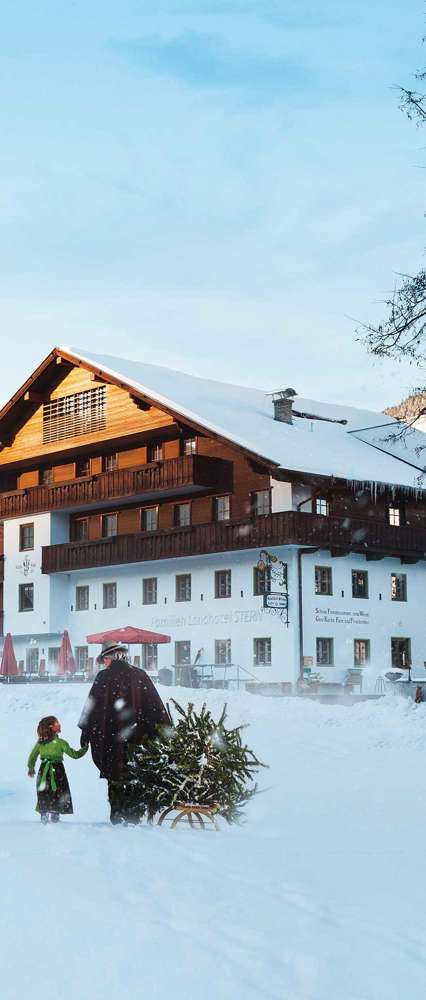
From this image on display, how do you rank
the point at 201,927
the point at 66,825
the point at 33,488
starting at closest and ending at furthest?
the point at 201,927, the point at 66,825, the point at 33,488

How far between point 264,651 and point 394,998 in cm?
3639

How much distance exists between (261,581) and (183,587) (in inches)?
166

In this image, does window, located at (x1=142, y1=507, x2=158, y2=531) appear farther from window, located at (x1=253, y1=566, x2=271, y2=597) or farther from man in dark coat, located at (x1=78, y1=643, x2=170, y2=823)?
man in dark coat, located at (x1=78, y1=643, x2=170, y2=823)

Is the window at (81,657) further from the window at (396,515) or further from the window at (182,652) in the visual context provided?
the window at (396,515)

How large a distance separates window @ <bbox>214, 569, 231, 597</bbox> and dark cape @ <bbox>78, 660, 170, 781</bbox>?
102ft

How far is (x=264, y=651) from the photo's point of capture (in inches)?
1667

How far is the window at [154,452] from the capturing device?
4725cm

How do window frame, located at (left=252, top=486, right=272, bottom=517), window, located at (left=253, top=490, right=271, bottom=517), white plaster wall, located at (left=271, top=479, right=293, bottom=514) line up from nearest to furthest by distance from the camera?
white plaster wall, located at (left=271, top=479, right=293, bottom=514), window frame, located at (left=252, top=486, right=272, bottom=517), window, located at (left=253, top=490, right=271, bottom=517)

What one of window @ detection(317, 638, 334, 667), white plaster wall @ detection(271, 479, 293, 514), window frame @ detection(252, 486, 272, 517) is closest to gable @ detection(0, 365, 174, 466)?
window frame @ detection(252, 486, 272, 517)

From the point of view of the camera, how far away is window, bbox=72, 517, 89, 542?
50.2 metres

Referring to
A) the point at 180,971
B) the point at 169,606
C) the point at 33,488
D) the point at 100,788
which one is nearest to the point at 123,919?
the point at 180,971

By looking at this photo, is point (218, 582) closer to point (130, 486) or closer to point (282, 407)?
point (130, 486)

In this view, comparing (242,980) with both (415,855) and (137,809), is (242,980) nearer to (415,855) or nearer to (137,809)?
(415,855)

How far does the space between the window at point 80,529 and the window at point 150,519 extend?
332 centimetres
